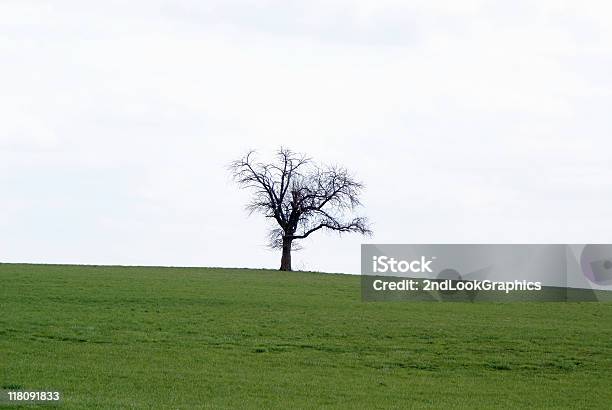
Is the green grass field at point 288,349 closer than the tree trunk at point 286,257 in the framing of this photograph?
Yes

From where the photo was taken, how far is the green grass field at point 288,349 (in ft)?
→ 71.2

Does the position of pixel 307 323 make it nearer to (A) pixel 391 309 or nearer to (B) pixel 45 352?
(A) pixel 391 309

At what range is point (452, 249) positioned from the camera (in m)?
46.2

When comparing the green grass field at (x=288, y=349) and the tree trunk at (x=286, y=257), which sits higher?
the tree trunk at (x=286, y=257)

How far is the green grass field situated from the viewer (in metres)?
21.7

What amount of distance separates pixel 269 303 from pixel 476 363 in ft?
49.8

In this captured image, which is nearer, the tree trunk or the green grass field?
the green grass field

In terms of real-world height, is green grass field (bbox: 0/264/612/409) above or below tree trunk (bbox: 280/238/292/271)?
below

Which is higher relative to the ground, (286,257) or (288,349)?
(286,257)

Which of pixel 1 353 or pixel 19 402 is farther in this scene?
pixel 1 353

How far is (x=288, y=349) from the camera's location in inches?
1135

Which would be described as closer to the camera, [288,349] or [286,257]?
[288,349]

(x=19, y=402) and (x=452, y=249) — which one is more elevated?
(x=452, y=249)

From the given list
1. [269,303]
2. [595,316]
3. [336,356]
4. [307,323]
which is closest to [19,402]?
[336,356]
